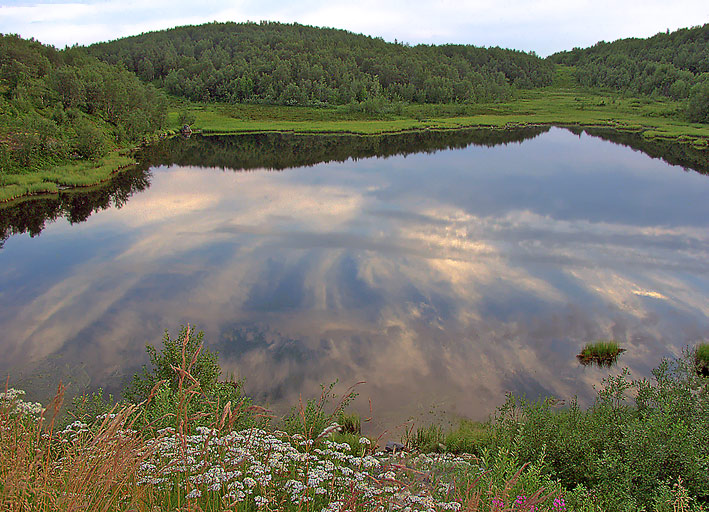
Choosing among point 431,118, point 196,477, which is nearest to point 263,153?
point 431,118

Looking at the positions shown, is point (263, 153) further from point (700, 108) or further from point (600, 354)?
point (700, 108)

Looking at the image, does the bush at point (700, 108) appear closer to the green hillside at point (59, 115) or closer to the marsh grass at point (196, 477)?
the green hillside at point (59, 115)

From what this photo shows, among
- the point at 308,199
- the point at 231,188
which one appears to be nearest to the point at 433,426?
the point at 308,199

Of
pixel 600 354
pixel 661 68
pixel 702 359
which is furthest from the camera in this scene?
pixel 661 68

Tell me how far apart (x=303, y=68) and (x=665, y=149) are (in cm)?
10431

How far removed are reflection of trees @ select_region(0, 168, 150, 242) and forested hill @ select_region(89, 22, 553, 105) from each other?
79.4 meters

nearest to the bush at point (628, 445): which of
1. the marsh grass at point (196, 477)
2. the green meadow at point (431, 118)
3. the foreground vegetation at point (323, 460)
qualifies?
the foreground vegetation at point (323, 460)

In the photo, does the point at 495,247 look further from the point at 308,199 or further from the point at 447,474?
the point at 447,474

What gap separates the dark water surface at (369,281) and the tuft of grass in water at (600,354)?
0.49 meters

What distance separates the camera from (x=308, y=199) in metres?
34.1

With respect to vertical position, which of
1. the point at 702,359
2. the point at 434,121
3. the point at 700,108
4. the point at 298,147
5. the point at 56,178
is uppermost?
the point at 700,108

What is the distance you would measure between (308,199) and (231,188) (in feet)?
25.5

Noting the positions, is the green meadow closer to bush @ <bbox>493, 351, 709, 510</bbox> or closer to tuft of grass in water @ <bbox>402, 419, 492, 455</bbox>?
tuft of grass in water @ <bbox>402, 419, 492, 455</bbox>

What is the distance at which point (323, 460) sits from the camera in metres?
5.31
